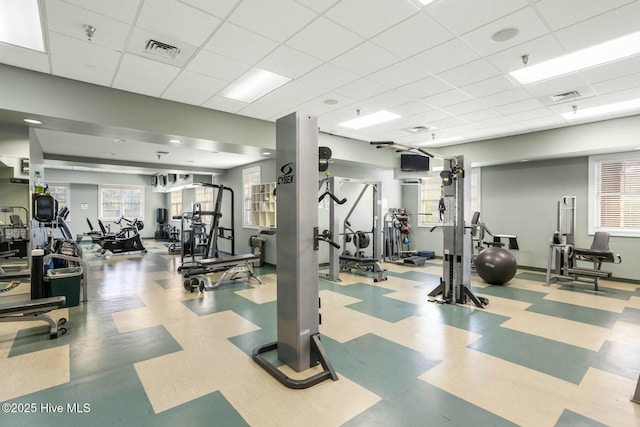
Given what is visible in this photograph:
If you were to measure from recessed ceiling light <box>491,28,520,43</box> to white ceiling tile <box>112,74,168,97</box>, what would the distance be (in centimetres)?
410

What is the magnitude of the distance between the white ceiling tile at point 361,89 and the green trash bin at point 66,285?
4703 millimetres

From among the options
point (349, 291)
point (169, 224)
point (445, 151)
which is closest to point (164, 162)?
point (169, 224)

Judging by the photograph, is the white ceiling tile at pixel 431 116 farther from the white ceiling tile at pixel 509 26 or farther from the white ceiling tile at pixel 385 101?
the white ceiling tile at pixel 509 26

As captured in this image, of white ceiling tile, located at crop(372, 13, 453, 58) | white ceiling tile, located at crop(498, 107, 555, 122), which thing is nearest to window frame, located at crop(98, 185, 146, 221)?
white ceiling tile, located at crop(372, 13, 453, 58)

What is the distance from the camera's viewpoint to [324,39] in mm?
3307

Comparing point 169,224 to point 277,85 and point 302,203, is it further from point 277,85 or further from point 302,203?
point 302,203

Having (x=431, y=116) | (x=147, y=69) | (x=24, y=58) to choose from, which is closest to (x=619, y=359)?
(x=431, y=116)

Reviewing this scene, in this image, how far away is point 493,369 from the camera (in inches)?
111

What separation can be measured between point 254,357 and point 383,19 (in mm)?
3371

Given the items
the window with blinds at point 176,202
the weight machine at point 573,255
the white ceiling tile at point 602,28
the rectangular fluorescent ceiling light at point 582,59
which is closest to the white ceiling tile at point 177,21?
the white ceiling tile at point 602,28

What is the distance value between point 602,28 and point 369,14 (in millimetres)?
2290

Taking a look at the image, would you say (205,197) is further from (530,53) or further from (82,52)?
(530,53)

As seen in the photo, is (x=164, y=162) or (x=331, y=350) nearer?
(x=331, y=350)

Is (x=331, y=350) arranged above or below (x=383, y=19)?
below
